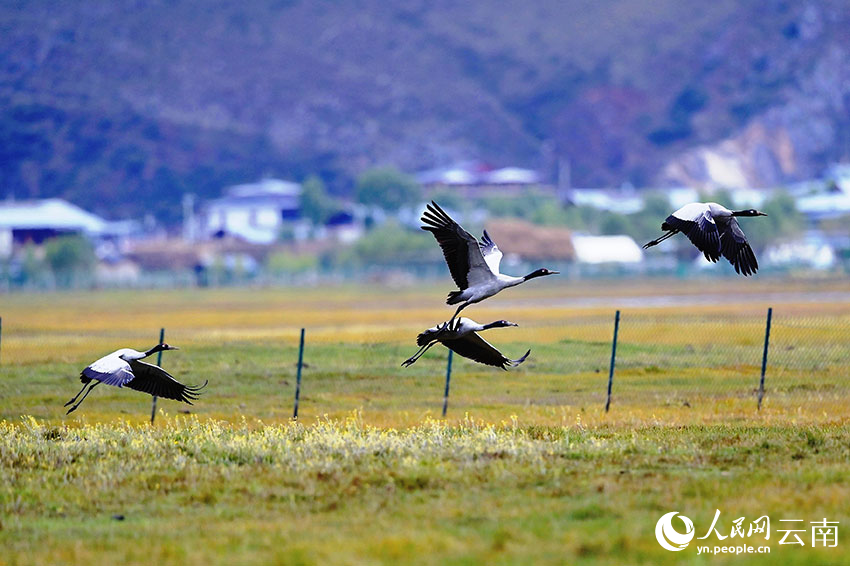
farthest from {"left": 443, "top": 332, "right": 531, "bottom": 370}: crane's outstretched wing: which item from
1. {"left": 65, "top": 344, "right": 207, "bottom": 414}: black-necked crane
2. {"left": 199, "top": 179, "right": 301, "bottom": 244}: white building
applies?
{"left": 199, "top": 179, "right": 301, "bottom": 244}: white building

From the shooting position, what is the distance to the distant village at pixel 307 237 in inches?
4614

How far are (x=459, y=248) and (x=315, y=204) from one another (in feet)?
484

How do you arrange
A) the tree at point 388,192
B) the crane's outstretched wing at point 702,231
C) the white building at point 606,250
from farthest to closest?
the tree at point 388,192, the white building at point 606,250, the crane's outstretched wing at point 702,231

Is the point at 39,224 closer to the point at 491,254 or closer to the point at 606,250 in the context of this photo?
the point at 606,250

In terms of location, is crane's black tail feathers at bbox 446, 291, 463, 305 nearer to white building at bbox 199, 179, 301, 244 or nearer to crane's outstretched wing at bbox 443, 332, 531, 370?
crane's outstretched wing at bbox 443, 332, 531, 370

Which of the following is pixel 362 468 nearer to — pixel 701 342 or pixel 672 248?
pixel 701 342

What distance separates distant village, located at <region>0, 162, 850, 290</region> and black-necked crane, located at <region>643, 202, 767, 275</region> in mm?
91731

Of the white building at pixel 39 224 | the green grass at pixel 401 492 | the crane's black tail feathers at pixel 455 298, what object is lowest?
the green grass at pixel 401 492

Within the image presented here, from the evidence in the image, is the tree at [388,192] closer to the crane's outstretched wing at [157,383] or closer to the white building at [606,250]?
the white building at [606,250]

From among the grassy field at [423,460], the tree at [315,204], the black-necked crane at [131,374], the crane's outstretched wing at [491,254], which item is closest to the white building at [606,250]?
the tree at [315,204]

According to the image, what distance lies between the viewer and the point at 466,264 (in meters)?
18.0

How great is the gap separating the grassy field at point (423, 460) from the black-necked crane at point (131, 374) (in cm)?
58

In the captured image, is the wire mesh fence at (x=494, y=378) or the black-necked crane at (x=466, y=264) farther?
the wire mesh fence at (x=494, y=378)

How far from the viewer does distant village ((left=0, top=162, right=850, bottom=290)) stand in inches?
4614
